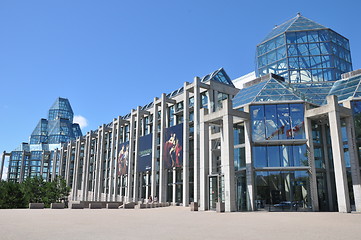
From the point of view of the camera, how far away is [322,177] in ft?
101

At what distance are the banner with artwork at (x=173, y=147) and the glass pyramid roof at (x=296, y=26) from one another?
2114 cm

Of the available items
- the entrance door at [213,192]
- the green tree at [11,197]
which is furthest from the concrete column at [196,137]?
the green tree at [11,197]

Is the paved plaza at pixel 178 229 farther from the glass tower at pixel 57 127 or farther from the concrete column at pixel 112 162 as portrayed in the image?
the glass tower at pixel 57 127

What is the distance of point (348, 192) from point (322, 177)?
3.37 m

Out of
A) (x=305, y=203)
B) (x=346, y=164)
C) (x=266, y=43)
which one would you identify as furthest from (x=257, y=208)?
(x=266, y=43)

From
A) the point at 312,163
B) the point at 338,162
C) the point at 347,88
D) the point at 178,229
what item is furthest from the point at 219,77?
the point at 178,229

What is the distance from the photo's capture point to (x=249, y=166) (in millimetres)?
30016

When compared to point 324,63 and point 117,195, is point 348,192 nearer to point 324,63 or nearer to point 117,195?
point 324,63

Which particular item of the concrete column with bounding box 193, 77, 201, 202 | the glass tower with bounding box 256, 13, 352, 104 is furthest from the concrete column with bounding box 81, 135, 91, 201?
the glass tower with bounding box 256, 13, 352, 104

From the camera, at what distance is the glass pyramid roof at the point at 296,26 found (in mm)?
48812

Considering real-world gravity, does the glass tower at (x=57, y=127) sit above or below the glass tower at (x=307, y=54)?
above

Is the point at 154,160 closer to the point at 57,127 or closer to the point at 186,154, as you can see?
the point at 186,154

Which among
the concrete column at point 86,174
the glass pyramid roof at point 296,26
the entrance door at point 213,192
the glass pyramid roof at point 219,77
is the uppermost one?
the glass pyramid roof at point 296,26

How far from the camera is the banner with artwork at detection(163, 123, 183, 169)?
47.9 m
